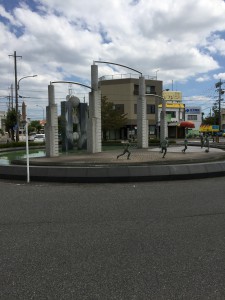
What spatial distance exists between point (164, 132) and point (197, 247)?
28089mm

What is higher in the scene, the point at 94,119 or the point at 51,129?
the point at 94,119

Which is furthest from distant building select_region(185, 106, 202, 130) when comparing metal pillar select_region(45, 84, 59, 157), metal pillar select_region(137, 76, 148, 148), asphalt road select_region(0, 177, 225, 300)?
asphalt road select_region(0, 177, 225, 300)

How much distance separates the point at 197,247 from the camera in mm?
5102

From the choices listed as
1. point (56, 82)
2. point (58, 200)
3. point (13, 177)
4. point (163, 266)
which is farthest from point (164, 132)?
point (163, 266)

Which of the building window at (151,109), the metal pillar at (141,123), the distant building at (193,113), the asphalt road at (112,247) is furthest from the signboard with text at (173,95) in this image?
the asphalt road at (112,247)

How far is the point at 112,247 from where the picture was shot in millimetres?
5152

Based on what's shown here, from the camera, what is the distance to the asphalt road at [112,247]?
3777mm

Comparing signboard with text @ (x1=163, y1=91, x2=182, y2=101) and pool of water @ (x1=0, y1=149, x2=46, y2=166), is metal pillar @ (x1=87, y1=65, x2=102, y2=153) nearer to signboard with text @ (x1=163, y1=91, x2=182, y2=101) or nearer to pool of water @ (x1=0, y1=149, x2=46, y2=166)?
pool of water @ (x1=0, y1=149, x2=46, y2=166)

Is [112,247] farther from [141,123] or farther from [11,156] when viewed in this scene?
[141,123]

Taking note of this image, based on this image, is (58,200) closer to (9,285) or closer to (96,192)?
(96,192)

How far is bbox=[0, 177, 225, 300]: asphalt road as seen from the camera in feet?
12.4

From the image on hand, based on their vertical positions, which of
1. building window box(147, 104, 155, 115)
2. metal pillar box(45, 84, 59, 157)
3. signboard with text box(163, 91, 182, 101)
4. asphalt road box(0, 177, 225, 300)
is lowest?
asphalt road box(0, 177, 225, 300)

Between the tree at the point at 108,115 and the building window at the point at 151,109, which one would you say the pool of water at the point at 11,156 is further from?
the building window at the point at 151,109

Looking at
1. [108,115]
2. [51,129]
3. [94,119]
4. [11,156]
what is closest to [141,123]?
[94,119]
